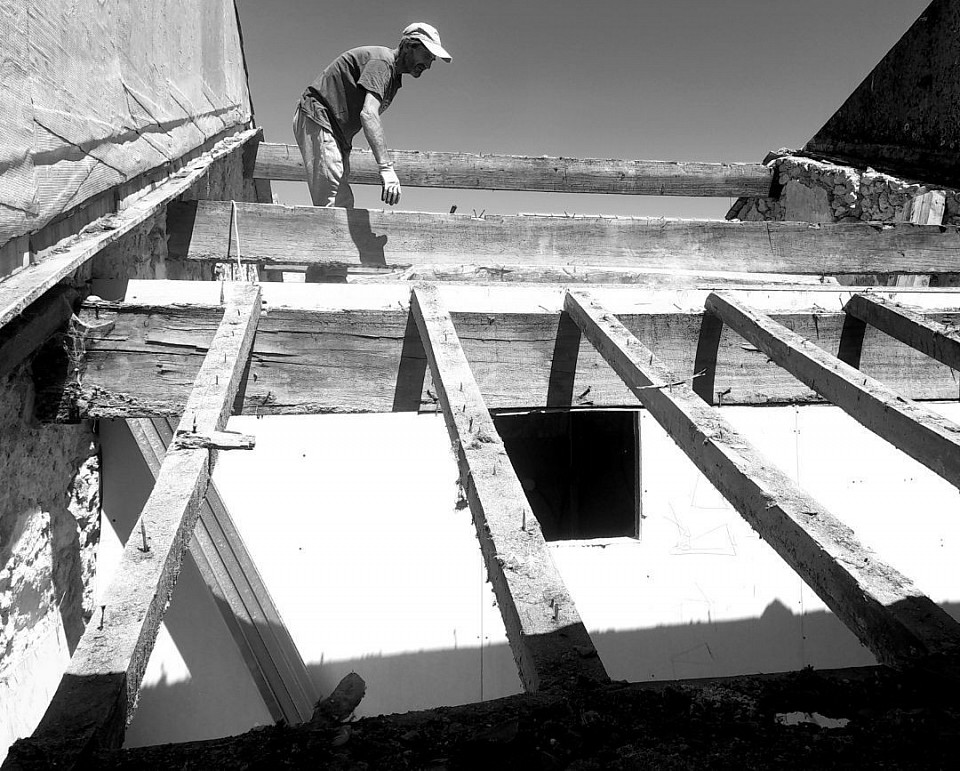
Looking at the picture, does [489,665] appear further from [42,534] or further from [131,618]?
[131,618]

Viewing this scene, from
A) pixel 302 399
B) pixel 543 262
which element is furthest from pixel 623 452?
pixel 302 399

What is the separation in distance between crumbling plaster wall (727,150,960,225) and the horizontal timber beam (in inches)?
29.3

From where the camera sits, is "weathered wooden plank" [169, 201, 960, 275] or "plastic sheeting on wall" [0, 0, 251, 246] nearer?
"plastic sheeting on wall" [0, 0, 251, 246]

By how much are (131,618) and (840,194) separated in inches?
250

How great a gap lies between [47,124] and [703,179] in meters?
5.49

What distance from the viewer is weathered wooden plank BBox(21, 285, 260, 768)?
0.79 m

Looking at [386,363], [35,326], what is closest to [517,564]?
[386,363]

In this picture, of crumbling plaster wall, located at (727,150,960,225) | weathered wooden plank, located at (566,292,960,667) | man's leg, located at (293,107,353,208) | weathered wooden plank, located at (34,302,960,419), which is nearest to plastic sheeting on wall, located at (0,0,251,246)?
weathered wooden plank, located at (34,302,960,419)

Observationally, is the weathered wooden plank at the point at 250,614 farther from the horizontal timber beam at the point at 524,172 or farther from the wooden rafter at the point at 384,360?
the horizontal timber beam at the point at 524,172

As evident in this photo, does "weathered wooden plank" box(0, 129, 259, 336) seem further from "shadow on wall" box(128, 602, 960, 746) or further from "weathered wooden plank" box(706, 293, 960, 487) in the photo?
"weathered wooden plank" box(706, 293, 960, 487)

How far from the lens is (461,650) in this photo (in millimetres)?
3525

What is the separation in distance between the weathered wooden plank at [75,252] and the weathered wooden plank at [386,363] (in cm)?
29

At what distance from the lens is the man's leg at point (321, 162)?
193 inches

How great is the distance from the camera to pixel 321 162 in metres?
4.95
